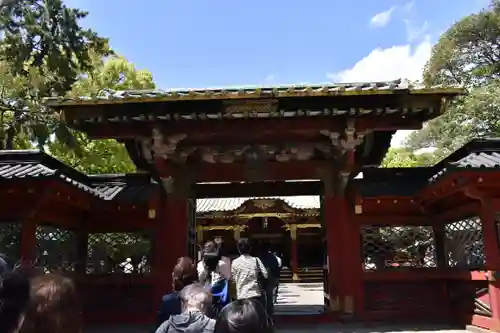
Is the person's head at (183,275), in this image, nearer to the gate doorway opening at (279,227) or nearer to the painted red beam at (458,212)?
the painted red beam at (458,212)

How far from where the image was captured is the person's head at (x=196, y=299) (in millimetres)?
2559

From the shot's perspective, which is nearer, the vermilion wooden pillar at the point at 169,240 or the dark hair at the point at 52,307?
the dark hair at the point at 52,307

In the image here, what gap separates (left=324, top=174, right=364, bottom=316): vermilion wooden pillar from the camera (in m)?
8.22

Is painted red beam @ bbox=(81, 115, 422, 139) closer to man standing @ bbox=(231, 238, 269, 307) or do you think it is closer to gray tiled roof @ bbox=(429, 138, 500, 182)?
gray tiled roof @ bbox=(429, 138, 500, 182)

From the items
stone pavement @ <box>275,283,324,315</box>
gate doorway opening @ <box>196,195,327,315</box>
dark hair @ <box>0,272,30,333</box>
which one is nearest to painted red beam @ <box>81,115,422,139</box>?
stone pavement @ <box>275,283,324,315</box>

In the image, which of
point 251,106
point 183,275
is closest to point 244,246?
point 183,275

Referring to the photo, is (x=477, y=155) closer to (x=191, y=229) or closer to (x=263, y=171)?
(x=263, y=171)

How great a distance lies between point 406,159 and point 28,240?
97.4 feet

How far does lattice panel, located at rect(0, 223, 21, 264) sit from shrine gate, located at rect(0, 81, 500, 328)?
3cm

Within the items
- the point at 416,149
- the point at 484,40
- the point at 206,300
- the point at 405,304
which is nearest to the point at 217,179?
the point at 405,304

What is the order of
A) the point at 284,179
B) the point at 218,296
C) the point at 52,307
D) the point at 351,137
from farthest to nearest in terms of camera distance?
the point at 284,179 → the point at 351,137 → the point at 218,296 → the point at 52,307

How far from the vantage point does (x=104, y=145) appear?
1933cm

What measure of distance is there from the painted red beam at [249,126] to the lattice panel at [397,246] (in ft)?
7.18

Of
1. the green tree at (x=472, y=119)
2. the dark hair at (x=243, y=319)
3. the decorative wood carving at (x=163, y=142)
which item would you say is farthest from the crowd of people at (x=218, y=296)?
the green tree at (x=472, y=119)
